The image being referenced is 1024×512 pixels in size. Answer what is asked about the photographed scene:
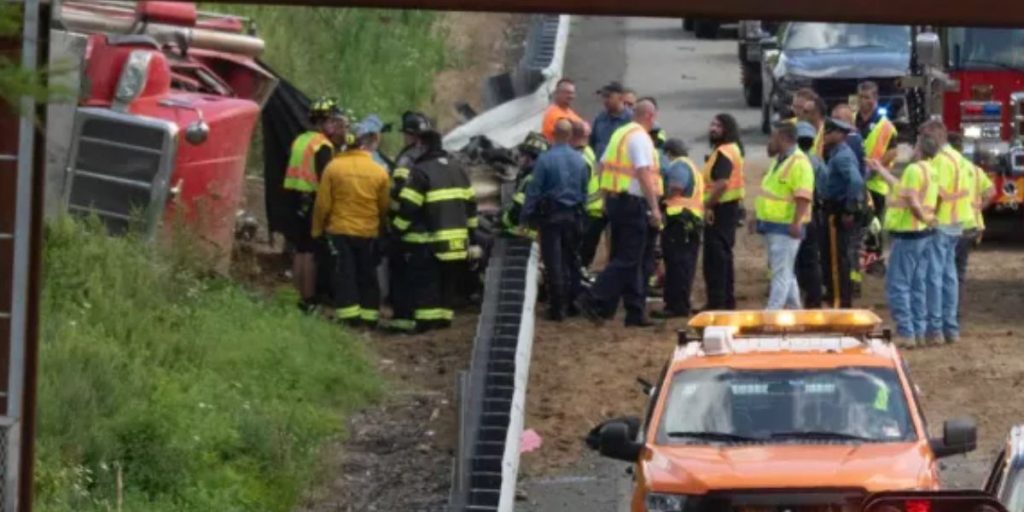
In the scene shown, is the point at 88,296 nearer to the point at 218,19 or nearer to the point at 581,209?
the point at 581,209

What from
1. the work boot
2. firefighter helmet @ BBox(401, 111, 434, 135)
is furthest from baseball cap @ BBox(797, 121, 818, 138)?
firefighter helmet @ BBox(401, 111, 434, 135)

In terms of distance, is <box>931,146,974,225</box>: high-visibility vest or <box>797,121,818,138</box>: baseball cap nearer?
<box>931,146,974,225</box>: high-visibility vest

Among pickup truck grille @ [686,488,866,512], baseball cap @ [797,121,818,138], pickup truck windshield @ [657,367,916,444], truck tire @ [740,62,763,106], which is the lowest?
truck tire @ [740,62,763,106]

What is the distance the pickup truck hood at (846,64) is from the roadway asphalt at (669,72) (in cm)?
117

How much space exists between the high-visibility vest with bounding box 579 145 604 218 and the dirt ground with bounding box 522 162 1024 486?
1.00m

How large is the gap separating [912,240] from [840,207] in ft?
3.64

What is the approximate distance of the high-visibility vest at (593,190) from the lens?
71.7 ft

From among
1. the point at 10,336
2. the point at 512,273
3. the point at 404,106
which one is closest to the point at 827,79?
the point at 404,106

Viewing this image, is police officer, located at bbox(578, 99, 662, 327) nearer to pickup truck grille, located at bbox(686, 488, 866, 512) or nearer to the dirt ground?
the dirt ground

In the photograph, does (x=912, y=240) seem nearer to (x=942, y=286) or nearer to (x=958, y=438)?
(x=942, y=286)

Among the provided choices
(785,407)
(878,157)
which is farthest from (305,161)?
(785,407)

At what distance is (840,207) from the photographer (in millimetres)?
21219

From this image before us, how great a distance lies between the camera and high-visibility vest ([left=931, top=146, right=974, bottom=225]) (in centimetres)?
2014

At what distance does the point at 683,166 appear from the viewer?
21.2m
